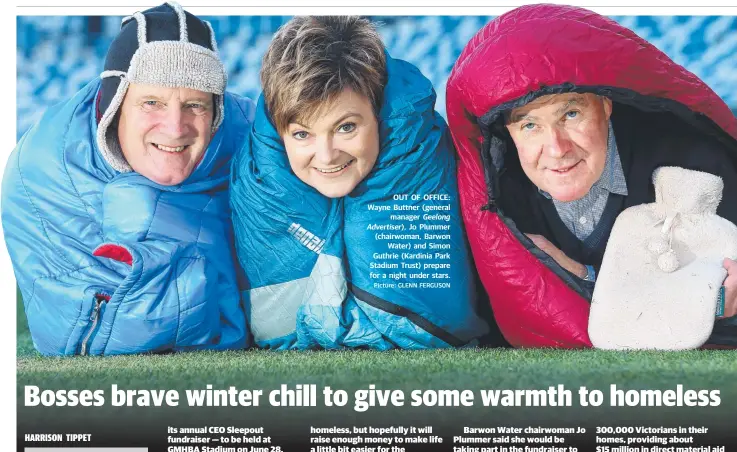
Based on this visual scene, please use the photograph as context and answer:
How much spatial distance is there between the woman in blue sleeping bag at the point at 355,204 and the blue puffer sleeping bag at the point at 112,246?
5.2 inches

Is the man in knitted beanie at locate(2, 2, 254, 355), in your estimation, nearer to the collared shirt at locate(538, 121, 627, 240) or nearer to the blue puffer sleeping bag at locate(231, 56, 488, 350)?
the blue puffer sleeping bag at locate(231, 56, 488, 350)

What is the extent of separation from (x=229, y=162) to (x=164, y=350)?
0.64m

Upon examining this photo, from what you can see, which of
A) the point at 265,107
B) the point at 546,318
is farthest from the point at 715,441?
the point at 265,107

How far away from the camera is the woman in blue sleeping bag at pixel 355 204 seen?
143 inches

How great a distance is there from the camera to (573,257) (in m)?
3.74

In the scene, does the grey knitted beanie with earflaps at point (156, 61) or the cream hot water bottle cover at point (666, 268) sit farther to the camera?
the grey knitted beanie with earflaps at point (156, 61)

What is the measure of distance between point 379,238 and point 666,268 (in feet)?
2.87

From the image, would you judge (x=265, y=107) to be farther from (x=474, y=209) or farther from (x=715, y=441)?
(x=715, y=441)

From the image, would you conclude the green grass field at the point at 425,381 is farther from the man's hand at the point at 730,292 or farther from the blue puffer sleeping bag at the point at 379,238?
the blue puffer sleeping bag at the point at 379,238

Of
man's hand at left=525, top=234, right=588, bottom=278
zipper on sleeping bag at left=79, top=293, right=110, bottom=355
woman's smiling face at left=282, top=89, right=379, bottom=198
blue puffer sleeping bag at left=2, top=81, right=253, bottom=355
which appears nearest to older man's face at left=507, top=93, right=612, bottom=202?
man's hand at left=525, top=234, right=588, bottom=278

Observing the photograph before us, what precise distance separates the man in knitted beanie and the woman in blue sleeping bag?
0.46ft

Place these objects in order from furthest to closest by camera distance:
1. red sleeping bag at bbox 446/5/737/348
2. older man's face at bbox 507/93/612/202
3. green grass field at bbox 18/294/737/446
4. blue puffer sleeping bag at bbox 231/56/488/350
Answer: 1. blue puffer sleeping bag at bbox 231/56/488/350
2. older man's face at bbox 507/93/612/202
3. red sleeping bag at bbox 446/5/737/348
4. green grass field at bbox 18/294/737/446

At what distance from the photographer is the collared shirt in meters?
3.71

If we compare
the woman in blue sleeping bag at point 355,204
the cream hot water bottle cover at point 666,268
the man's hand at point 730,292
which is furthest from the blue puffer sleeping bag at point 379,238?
the man's hand at point 730,292
